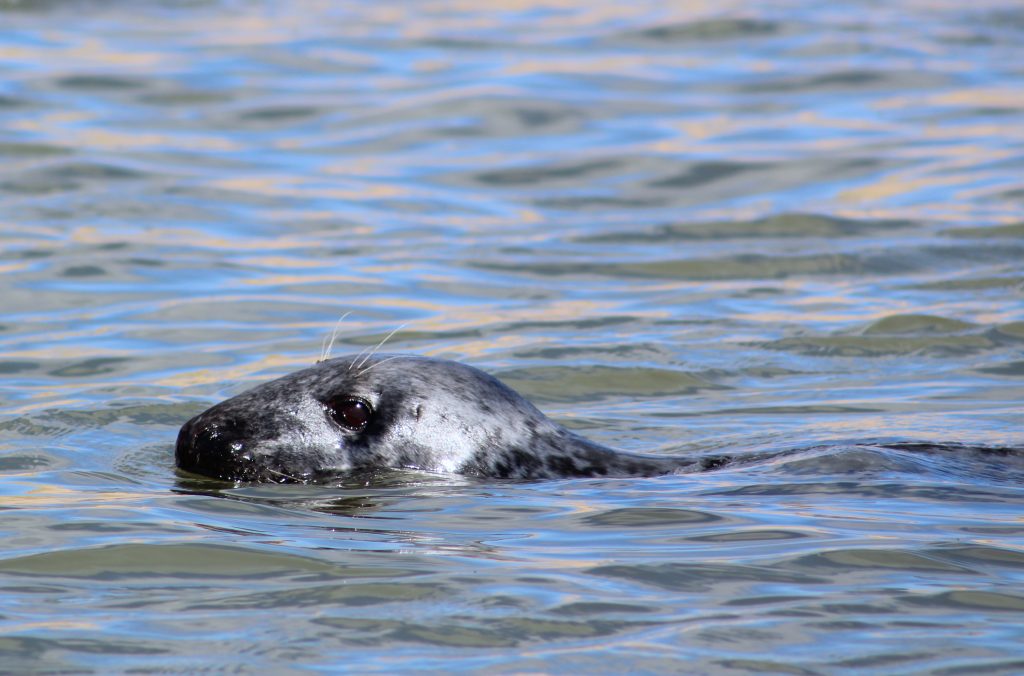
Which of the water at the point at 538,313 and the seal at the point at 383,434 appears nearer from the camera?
the water at the point at 538,313

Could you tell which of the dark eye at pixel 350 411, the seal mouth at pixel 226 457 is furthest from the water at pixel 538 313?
the dark eye at pixel 350 411

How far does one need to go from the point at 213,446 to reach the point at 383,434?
61cm

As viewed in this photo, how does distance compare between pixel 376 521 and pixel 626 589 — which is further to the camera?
pixel 376 521

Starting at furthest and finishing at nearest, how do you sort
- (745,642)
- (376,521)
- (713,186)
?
(713,186)
(376,521)
(745,642)

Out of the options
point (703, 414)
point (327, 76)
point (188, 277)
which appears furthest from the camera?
point (327, 76)

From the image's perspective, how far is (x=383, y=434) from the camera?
257 inches

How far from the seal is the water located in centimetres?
19

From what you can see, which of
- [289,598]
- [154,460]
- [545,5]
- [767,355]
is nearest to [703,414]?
[767,355]

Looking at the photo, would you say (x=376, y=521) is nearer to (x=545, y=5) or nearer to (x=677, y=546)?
(x=677, y=546)

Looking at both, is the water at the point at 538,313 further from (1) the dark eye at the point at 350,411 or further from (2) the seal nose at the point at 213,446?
(1) the dark eye at the point at 350,411

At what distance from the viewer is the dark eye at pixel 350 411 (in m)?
6.55

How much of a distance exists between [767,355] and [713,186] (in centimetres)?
438

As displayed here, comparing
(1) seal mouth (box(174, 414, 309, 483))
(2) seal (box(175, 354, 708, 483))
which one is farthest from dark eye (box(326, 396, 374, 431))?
(1) seal mouth (box(174, 414, 309, 483))

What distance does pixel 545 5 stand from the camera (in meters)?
21.7
